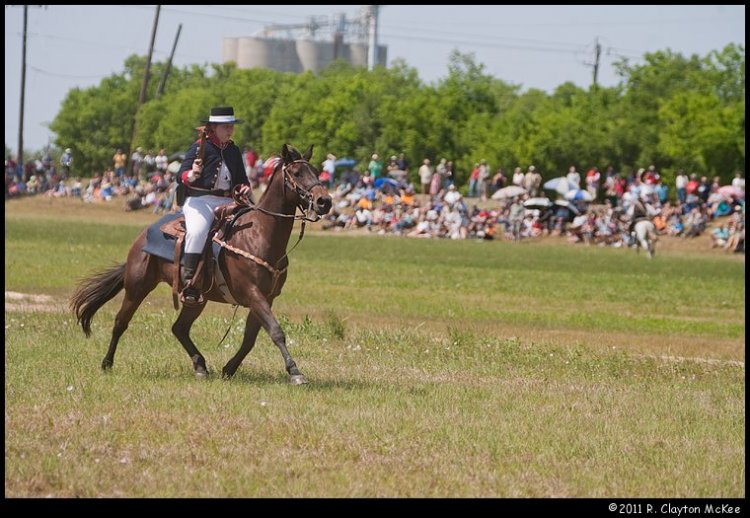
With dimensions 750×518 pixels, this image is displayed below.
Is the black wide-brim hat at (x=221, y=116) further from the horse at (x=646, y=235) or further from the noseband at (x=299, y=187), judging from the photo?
the horse at (x=646, y=235)

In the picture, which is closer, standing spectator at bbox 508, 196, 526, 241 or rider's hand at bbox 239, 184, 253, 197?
rider's hand at bbox 239, 184, 253, 197

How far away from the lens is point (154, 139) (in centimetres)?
9362

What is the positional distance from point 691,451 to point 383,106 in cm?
6519

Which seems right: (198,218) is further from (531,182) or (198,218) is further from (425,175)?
(425,175)

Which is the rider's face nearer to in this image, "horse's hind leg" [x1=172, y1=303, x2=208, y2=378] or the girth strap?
the girth strap

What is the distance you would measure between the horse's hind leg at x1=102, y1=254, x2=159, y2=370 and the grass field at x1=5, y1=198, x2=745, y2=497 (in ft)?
1.18

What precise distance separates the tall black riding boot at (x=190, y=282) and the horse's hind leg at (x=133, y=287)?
0.62m

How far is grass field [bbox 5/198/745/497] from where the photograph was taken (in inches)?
372

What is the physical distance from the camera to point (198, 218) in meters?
13.7

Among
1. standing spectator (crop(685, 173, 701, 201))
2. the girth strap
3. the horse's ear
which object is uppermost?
the horse's ear

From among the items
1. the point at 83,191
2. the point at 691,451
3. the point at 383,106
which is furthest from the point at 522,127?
the point at 691,451

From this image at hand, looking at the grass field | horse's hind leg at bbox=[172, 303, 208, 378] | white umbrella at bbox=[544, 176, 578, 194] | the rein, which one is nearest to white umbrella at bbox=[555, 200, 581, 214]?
white umbrella at bbox=[544, 176, 578, 194]

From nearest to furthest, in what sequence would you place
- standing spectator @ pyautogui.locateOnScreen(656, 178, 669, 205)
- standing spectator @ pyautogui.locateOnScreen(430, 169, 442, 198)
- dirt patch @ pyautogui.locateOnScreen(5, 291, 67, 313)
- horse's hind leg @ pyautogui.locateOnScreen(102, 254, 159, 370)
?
horse's hind leg @ pyautogui.locateOnScreen(102, 254, 159, 370), dirt patch @ pyautogui.locateOnScreen(5, 291, 67, 313), standing spectator @ pyautogui.locateOnScreen(656, 178, 669, 205), standing spectator @ pyautogui.locateOnScreen(430, 169, 442, 198)

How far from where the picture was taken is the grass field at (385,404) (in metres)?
9.45
